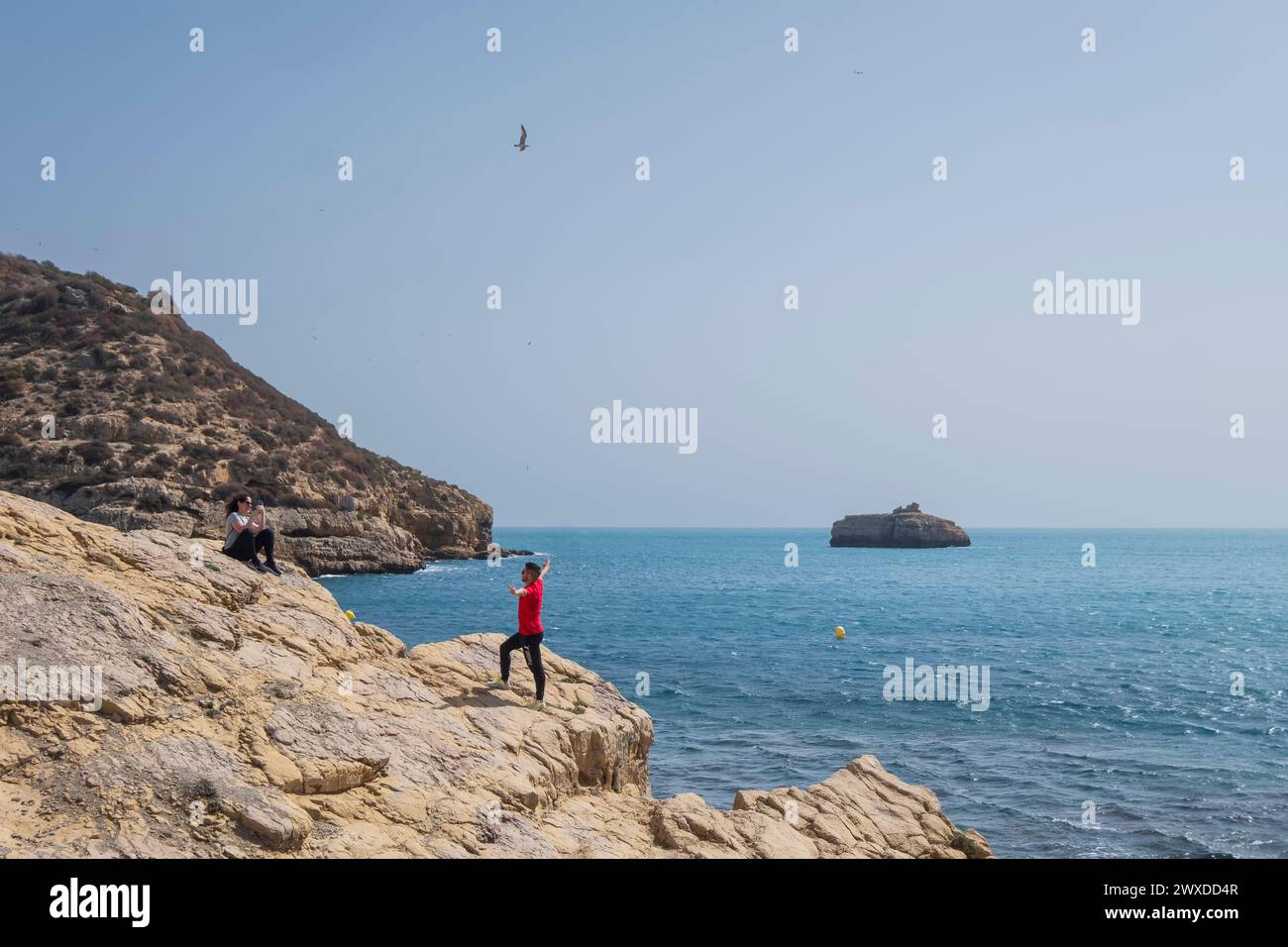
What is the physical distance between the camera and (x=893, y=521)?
18025 centimetres

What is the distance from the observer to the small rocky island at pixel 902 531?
586ft

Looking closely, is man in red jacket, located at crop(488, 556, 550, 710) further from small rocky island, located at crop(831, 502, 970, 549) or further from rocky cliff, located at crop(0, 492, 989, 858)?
small rocky island, located at crop(831, 502, 970, 549)

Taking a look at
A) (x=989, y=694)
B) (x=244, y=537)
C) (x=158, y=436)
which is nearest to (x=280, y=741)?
(x=244, y=537)

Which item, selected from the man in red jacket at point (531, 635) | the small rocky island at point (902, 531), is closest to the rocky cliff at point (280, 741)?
the man in red jacket at point (531, 635)

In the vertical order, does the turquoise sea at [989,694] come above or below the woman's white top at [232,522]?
below

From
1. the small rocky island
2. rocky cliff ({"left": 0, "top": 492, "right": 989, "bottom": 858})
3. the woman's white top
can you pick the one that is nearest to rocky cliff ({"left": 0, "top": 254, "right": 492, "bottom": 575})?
the woman's white top

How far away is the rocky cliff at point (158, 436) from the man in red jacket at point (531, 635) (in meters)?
52.2

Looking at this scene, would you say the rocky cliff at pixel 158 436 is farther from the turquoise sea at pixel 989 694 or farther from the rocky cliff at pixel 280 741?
the rocky cliff at pixel 280 741

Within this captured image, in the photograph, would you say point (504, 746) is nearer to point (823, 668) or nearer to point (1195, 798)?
point (1195, 798)

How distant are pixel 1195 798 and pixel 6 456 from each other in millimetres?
68549

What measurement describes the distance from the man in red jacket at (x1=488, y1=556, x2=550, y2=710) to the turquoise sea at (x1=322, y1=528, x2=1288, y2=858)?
30.4 feet

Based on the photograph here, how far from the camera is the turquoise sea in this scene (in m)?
20.7

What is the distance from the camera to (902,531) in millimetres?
180000
